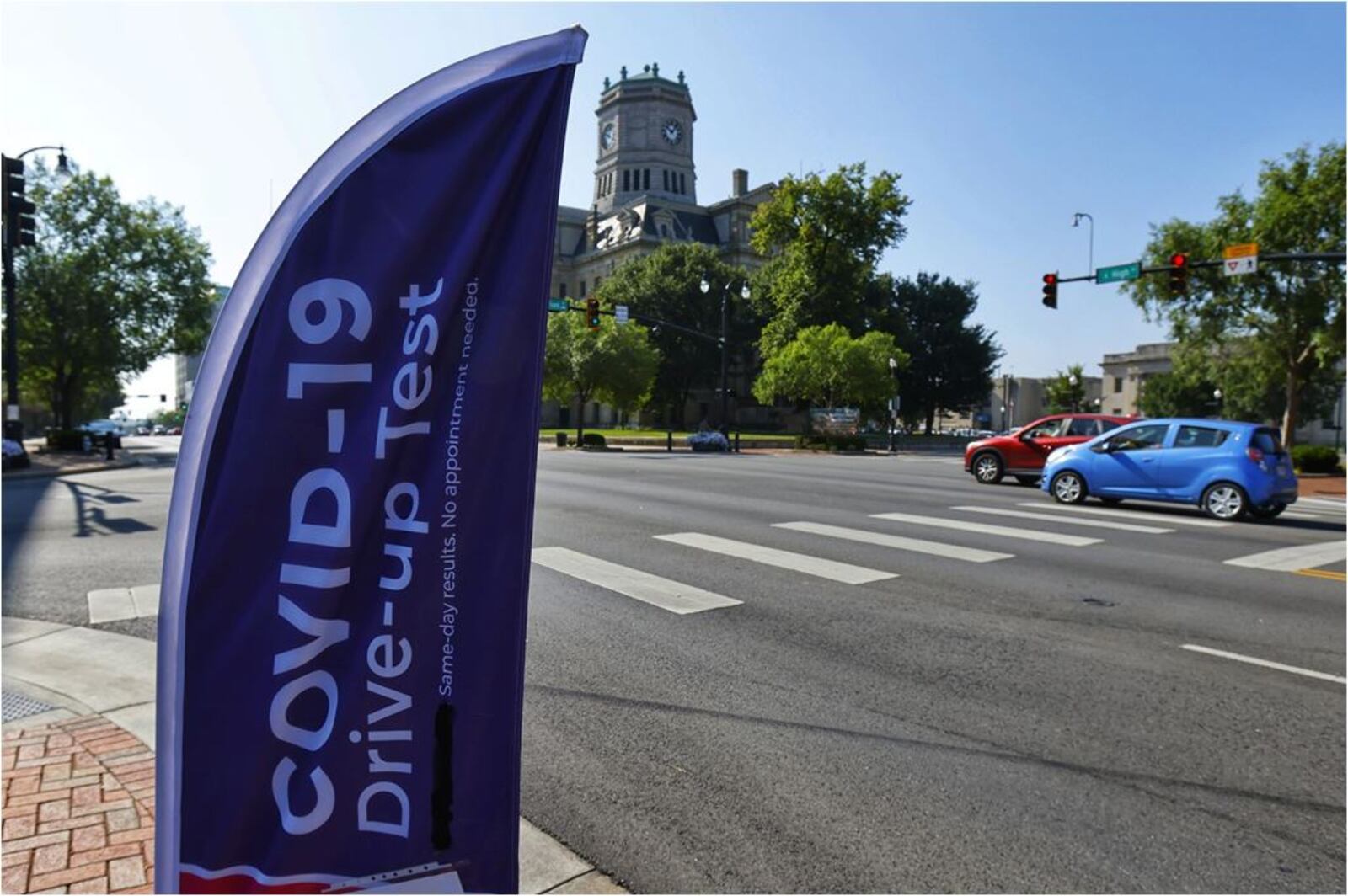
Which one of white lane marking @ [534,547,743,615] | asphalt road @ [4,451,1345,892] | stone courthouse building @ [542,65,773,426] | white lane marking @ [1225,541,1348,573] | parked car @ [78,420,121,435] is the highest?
stone courthouse building @ [542,65,773,426]

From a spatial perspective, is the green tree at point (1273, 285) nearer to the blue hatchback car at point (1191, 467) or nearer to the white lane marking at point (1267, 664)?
the blue hatchback car at point (1191, 467)

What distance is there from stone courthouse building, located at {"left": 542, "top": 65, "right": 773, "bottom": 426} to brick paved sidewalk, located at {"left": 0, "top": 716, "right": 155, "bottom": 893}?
84.6 metres

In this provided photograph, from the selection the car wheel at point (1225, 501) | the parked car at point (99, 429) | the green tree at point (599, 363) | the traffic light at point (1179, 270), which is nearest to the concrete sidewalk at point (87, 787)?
the car wheel at point (1225, 501)

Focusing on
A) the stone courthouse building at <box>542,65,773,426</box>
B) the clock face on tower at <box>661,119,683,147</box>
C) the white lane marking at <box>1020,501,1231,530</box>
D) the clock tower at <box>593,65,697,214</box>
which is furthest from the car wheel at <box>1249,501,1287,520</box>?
the clock face on tower at <box>661,119,683,147</box>

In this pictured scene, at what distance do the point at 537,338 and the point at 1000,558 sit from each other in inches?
343

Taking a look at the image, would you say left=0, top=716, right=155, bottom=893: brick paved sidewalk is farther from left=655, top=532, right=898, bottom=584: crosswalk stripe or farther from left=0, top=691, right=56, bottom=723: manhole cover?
left=655, top=532, right=898, bottom=584: crosswalk stripe

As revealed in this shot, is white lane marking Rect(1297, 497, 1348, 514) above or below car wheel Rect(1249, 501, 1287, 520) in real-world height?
below

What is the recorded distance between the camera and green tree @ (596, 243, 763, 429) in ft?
226

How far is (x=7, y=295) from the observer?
2305 centimetres

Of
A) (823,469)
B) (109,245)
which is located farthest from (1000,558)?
(109,245)

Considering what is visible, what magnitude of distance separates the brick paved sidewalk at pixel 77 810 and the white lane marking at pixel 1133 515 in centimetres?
1339

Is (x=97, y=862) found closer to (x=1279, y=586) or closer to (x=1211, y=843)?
(x=1211, y=843)

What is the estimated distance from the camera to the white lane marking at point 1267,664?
5.39 metres

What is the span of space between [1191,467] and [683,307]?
186ft
